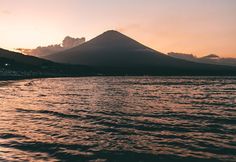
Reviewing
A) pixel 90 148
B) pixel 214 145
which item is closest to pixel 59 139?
pixel 90 148

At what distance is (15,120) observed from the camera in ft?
106

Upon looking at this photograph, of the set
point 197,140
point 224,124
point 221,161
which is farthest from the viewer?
point 224,124

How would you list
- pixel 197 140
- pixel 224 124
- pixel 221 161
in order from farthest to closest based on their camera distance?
pixel 224 124 → pixel 197 140 → pixel 221 161

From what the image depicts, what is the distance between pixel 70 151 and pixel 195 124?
14328 mm

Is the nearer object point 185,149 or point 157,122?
point 185,149

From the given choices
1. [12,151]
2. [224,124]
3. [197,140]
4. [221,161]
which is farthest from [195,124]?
[12,151]

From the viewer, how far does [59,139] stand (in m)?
23.9

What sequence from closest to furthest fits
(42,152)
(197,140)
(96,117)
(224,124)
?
1. (42,152)
2. (197,140)
3. (224,124)
4. (96,117)

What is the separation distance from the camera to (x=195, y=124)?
3058cm

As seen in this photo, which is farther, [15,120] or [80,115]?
[80,115]

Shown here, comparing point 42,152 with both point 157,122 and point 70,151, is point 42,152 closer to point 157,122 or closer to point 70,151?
point 70,151

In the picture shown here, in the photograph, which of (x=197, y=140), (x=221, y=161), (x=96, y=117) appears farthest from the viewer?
(x=96, y=117)

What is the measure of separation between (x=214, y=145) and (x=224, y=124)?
30.5 ft

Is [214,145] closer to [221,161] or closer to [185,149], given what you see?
[185,149]
